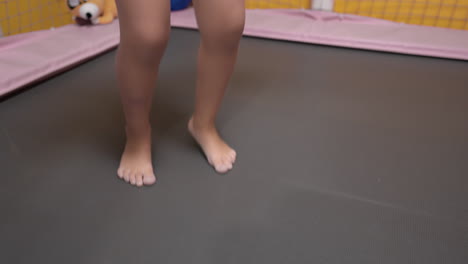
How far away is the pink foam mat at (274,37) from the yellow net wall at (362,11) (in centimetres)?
16

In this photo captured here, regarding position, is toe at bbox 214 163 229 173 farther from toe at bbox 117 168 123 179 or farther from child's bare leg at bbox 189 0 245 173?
toe at bbox 117 168 123 179

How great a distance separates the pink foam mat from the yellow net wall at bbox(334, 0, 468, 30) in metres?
0.15

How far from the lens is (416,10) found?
1853mm

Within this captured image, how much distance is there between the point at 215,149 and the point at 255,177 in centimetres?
12

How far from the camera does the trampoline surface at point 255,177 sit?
→ 2.12 feet

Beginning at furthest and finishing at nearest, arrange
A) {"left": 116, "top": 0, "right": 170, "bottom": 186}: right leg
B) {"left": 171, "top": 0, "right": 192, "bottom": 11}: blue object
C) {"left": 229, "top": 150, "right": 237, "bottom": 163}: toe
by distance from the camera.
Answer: {"left": 171, "top": 0, "right": 192, "bottom": 11}: blue object → {"left": 229, "top": 150, "right": 237, "bottom": 163}: toe → {"left": 116, "top": 0, "right": 170, "bottom": 186}: right leg

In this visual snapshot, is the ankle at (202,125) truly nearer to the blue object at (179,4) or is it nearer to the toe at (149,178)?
the toe at (149,178)

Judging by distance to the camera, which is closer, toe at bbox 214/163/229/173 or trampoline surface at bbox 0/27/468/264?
trampoline surface at bbox 0/27/468/264

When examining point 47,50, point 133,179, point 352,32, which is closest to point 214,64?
point 133,179

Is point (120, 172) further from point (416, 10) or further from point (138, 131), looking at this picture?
point (416, 10)

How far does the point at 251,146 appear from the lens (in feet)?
3.05

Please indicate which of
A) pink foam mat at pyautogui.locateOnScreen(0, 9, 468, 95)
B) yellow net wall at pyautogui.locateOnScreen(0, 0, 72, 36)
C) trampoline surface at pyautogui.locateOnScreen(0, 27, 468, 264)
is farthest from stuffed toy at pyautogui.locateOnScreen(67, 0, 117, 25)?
trampoline surface at pyautogui.locateOnScreen(0, 27, 468, 264)

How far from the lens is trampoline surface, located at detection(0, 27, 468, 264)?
0.65 metres

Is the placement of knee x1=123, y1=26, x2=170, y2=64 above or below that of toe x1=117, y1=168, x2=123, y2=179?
above
